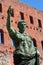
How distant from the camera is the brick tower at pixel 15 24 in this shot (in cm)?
1836

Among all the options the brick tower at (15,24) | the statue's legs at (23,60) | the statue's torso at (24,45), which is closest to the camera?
the statue's legs at (23,60)

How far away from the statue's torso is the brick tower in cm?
1218

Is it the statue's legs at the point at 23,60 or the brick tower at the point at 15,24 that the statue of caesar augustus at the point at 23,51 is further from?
the brick tower at the point at 15,24

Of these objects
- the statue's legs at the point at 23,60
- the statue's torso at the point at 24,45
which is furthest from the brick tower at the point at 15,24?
the statue's legs at the point at 23,60

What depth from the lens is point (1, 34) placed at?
18.9 metres

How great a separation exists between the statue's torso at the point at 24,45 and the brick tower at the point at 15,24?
12.2m

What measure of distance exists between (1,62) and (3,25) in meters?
2.79

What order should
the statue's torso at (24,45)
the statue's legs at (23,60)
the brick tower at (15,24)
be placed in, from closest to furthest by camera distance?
the statue's legs at (23,60) → the statue's torso at (24,45) → the brick tower at (15,24)

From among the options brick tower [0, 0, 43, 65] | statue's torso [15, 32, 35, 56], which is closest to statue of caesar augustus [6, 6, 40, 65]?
statue's torso [15, 32, 35, 56]

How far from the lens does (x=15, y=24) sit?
20.2 meters

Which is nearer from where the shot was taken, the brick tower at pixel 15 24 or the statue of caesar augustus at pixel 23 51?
the statue of caesar augustus at pixel 23 51

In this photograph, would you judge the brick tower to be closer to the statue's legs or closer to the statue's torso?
the statue's torso

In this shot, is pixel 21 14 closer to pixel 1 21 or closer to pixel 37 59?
pixel 1 21

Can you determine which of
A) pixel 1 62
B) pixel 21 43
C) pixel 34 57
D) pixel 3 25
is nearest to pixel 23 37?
pixel 21 43
